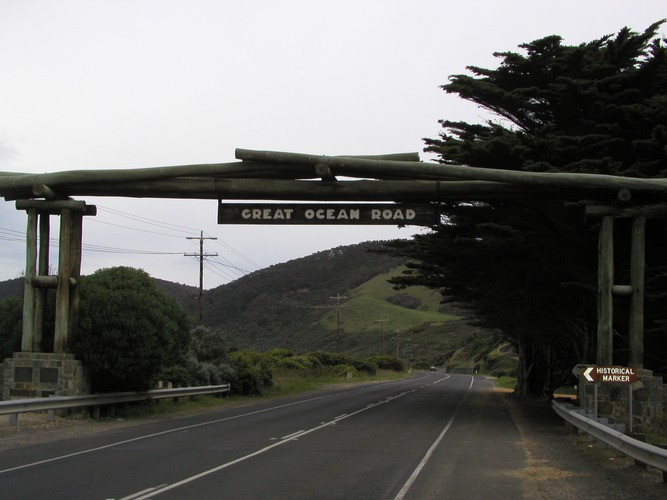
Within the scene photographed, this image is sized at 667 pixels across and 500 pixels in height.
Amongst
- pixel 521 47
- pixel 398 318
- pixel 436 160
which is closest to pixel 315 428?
pixel 436 160

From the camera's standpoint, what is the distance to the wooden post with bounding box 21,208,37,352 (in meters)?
19.3

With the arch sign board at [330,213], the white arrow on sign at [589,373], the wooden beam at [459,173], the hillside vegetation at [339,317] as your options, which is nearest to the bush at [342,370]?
the arch sign board at [330,213]

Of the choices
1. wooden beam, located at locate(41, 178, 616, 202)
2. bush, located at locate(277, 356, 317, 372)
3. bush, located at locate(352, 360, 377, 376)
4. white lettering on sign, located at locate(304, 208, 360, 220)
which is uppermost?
wooden beam, located at locate(41, 178, 616, 202)

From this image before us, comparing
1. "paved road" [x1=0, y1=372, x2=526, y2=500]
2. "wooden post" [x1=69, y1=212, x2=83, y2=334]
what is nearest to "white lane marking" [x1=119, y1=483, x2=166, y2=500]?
"paved road" [x1=0, y1=372, x2=526, y2=500]

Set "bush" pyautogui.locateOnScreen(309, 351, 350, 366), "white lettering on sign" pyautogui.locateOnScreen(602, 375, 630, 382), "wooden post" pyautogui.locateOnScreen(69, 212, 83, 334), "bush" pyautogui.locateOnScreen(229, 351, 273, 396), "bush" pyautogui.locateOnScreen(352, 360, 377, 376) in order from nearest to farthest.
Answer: "white lettering on sign" pyautogui.locateOnScreen(602, 375, 630, 382) → "wooden post" pyautogui.locateOnScreen(69, 212, 83, 334) → "bush" pyautogui.locateOnScreen(229, 351, 273, 396) → "bush" pyautogui.locateOnScreen(309, 351, 350, 366) → "bush" pyautogui.locateOnScreen(352, 360, 377, 376)

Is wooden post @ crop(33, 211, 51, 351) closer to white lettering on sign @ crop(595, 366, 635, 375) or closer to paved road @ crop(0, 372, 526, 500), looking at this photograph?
paved road @ crop(0, 372, 526, 500)

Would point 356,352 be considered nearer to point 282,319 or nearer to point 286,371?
point 282,319

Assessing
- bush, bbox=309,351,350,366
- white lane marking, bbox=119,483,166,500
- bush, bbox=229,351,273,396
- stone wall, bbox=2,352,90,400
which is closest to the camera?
white lane marking, bbox=119,483,166,500

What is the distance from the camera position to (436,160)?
75.6ft

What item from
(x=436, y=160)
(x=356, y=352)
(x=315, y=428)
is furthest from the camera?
(x=356, y=352)

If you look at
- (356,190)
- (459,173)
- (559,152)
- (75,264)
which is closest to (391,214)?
(356,190)

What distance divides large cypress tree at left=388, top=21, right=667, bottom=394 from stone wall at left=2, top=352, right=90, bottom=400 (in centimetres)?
1080

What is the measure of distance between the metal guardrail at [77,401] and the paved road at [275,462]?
1.67 m

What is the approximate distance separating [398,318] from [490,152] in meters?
140
